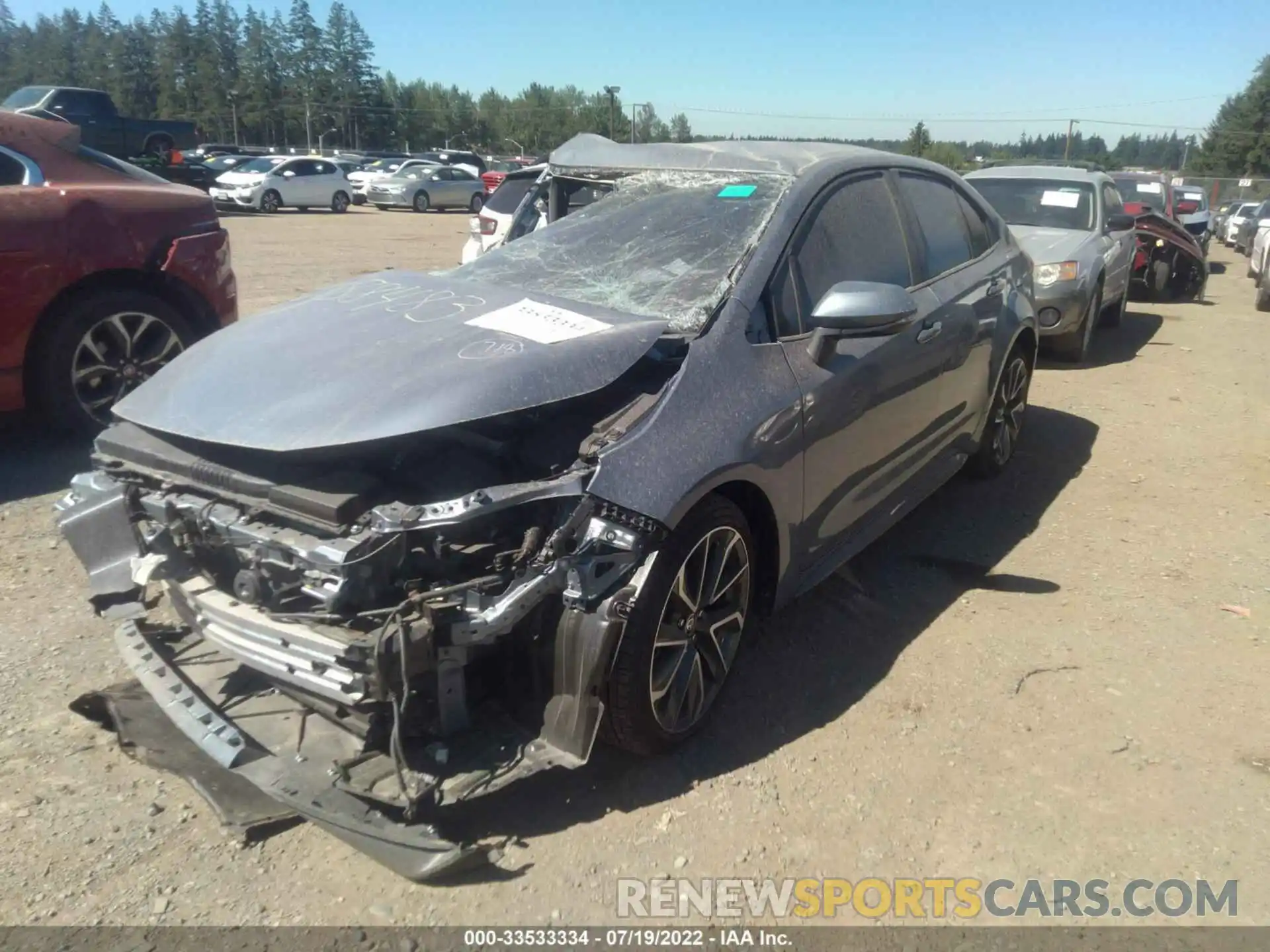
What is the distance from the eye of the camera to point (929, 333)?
400 centimetres

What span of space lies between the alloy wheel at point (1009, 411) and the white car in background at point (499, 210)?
5.25 metres

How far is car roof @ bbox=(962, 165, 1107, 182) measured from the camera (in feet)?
31.9

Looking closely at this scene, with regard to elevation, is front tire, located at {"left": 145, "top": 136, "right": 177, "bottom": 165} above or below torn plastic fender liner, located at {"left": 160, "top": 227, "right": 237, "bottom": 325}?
above

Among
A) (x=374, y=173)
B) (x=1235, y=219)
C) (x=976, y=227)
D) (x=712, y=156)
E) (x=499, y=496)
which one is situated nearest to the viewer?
(x=499, y=496)

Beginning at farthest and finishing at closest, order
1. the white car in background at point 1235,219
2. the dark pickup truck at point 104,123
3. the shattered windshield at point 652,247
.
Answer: the white car in background at point 1235,219 < the dark pickup truck at point 104,123 < the shattered windshield at point 652,247

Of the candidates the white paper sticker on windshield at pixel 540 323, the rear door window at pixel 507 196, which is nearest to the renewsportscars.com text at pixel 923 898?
the white paper sticker on windshield at pixel 540 323

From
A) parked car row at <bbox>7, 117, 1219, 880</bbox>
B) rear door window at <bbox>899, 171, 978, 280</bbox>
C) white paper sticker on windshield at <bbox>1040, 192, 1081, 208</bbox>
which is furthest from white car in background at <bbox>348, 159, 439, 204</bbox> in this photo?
parked car row at <bbox>7, 117, 1219, 880</bbox>

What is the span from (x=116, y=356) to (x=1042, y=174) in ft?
29.2

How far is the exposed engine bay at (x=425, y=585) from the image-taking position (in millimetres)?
2426

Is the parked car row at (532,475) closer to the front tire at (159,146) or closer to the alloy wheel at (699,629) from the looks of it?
the alloy wheel at (699,629)

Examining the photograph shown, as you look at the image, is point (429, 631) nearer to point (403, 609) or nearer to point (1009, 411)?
point (403, 609)

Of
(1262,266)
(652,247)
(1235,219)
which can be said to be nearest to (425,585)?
(652,247)

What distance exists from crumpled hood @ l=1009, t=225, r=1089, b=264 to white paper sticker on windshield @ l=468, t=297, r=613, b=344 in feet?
20.4

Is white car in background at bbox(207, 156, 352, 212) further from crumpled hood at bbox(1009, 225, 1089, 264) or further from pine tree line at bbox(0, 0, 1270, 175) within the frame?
pine tree line at bbox(0, 0, 1270, 175)
